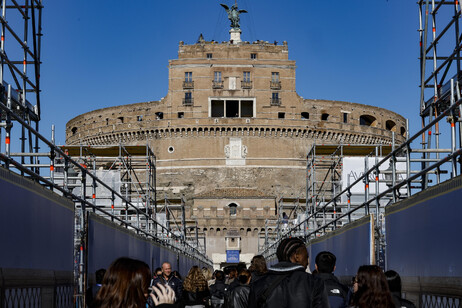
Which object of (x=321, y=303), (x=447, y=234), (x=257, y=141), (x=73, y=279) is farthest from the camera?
(x=257, y=141)

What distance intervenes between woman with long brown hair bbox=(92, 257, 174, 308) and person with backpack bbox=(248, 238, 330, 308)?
129 centimetres

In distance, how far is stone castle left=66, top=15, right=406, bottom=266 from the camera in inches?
2020

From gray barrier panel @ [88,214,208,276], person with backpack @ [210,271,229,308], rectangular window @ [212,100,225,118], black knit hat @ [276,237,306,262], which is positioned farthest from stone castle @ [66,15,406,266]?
black knit hat @ [276,237,306,262]

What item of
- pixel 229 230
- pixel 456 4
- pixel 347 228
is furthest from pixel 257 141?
pixel 347 228

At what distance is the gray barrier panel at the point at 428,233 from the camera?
4.86 metres

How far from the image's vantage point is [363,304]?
3.65m

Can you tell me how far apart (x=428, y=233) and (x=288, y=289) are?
194 centimetres

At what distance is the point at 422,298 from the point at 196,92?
153 ft

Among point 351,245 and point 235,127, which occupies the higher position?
point 235,127

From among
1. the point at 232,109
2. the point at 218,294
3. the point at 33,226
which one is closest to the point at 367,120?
the point at 232,109

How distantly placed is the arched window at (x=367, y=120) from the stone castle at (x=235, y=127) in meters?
2.35

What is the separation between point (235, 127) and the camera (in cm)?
5131

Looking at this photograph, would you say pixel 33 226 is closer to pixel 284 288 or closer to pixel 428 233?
pixel 284 288

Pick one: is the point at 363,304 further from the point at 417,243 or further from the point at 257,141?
the point at 257,141
